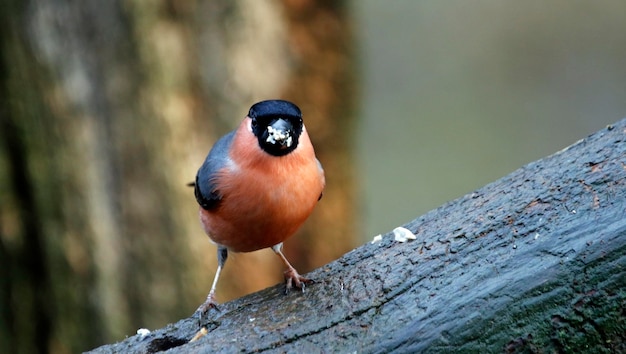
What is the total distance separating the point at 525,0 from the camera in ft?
23.4

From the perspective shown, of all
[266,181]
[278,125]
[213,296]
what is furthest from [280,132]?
[213,296]

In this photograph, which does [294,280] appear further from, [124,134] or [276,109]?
[124,134]

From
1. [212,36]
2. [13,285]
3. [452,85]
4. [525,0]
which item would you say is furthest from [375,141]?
[13,285]

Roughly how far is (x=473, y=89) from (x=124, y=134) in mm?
4129

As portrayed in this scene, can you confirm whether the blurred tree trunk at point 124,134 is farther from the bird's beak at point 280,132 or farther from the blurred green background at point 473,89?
the blurred green background at point 473,89

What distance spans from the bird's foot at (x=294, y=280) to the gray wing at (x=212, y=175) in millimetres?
444

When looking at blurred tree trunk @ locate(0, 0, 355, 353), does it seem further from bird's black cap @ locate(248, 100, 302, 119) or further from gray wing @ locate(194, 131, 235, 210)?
bird's black cap @ locate(248, 100, 302, 119)

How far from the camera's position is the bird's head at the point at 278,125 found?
9.39 ft

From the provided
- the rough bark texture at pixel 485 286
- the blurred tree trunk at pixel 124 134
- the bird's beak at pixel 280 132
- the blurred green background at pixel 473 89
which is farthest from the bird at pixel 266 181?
the blurred green background at pixel 473 89

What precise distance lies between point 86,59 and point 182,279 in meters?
1.49

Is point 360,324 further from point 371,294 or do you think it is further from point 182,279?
point 182,279

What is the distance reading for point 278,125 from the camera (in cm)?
286

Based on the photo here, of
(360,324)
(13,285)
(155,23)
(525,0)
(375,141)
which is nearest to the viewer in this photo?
(360,324)

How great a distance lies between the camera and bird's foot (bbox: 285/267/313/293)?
2.92 m
